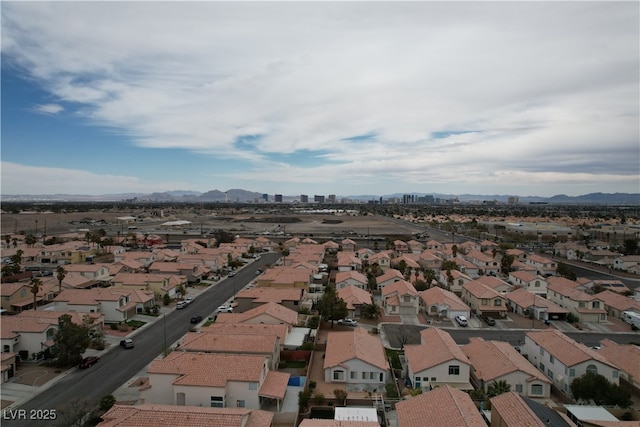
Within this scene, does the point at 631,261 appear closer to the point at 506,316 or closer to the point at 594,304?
the point at 594,304

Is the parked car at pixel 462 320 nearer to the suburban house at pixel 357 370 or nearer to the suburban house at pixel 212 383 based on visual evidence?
the suburban house at pixel 357 370

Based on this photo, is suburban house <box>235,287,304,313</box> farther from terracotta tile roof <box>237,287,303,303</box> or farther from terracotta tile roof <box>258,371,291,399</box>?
terracotta tile roof <box>258,371,291,399</box>

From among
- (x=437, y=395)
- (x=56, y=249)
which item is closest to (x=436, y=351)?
(x=437, y=395)

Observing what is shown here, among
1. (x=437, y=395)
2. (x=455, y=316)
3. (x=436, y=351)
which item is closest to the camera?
(x=437, y=395)


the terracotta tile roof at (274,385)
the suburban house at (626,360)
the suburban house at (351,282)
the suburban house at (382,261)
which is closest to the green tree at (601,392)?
the suburban house at (626,360)

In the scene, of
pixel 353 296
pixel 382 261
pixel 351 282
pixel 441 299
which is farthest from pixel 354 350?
pixel 382 261

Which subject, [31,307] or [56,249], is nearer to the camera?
[31,307]

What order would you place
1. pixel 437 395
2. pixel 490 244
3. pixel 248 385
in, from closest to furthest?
pixel 437 395, pixel 248 385, pixel 490 244
